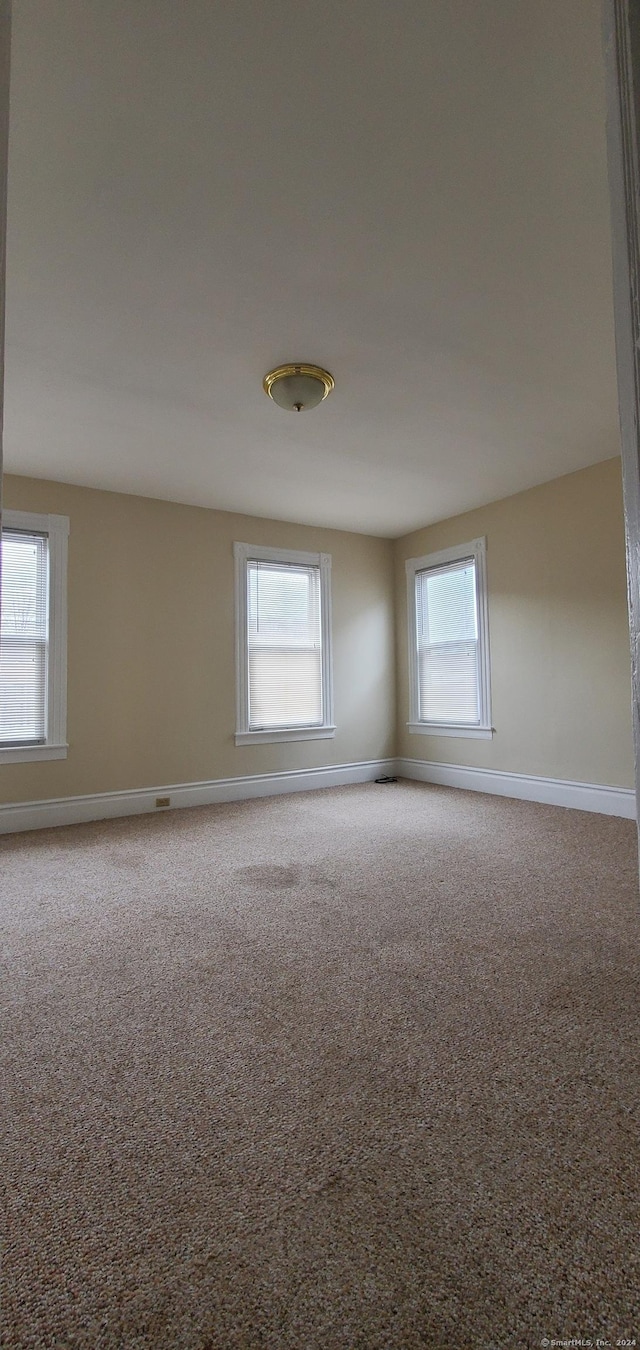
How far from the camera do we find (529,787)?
16.1ft

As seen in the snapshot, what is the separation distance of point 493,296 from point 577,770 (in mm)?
3403

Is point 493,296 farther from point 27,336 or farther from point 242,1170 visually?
point 242,1170

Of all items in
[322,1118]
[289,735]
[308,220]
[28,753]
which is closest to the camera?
[322,1118]

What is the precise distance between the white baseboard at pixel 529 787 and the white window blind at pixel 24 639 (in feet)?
11.9

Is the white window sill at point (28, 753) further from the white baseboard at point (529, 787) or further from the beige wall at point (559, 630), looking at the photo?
the beige wall at point (559, 630)

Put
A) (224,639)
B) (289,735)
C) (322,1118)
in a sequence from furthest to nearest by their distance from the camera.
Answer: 1. (289,735)
2. (224,639)
3. (322,1118)

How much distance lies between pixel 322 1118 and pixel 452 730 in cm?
454

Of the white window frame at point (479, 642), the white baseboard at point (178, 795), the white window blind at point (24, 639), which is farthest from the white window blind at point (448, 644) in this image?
the white window blind at point (24, 639)

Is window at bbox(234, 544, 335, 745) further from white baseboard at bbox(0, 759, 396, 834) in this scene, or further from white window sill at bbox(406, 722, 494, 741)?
white window sill at bbox(406, 722, 494, 741)

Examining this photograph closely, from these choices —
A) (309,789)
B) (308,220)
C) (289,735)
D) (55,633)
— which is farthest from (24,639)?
(308,220)

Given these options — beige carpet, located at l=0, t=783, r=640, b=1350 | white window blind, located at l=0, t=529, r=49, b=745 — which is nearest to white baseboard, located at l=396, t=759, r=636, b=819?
beige carpet, located at l=0, t=783, r=640, b=1350

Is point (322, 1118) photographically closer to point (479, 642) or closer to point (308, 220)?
point (308, 220)

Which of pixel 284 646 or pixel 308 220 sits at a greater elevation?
pixel 308 220

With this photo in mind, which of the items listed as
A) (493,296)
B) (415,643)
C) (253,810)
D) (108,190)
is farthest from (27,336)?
(415,643)
